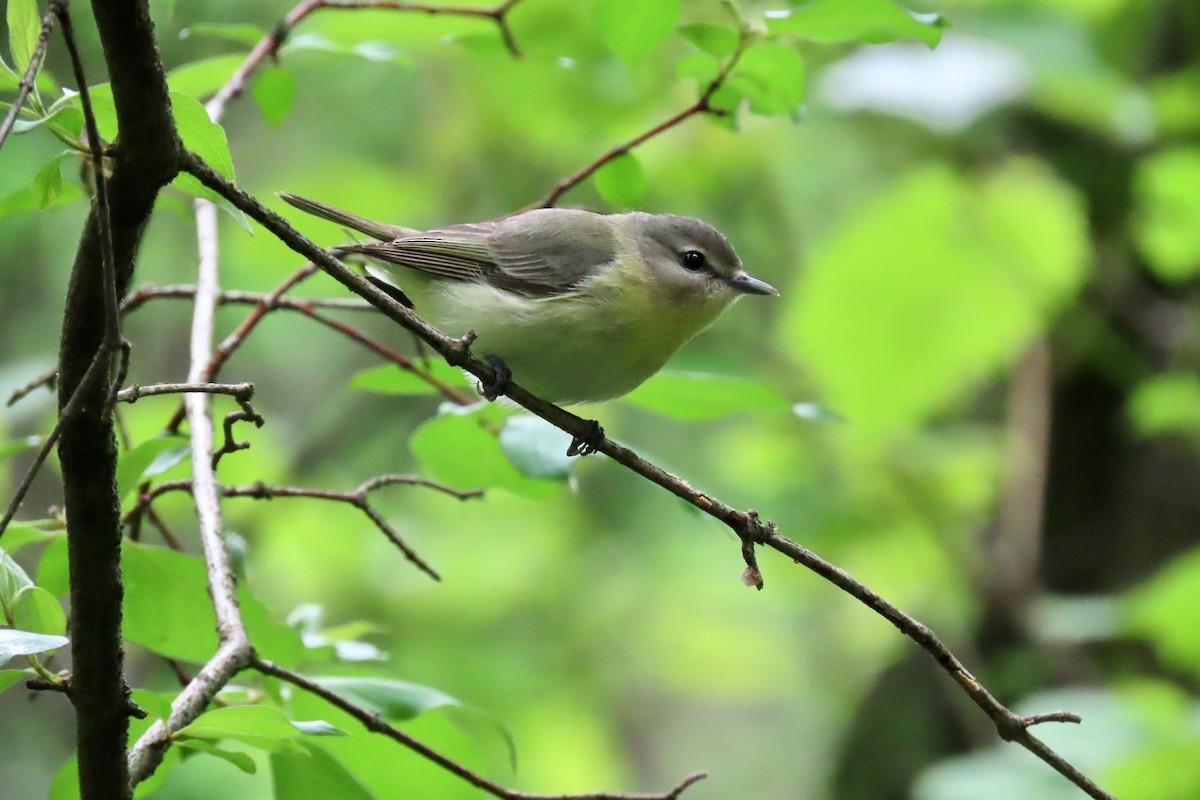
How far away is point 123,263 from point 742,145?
570 cm

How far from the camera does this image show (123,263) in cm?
165

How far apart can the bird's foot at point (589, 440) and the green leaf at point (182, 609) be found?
2.38 feet

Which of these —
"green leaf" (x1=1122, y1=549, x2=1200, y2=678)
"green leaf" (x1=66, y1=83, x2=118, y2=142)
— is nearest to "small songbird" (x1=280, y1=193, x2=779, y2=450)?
"green leaf" (x1=66, y1=83, x2=118, y2=142)

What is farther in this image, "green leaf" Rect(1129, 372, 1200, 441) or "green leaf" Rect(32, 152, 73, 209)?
"green leaf" Rect(1129, 372, 1200, 441)

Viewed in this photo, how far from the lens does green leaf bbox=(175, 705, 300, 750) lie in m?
1.63

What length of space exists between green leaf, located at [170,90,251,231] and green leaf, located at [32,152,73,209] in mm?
180

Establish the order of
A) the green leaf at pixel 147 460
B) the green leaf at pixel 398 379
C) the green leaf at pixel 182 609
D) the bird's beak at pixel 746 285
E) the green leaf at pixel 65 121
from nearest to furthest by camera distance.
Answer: the green leaf at pixel 65 121, the green leaf at pixel 147 460, the green leaf at pixel 182 609, the green leaf at pixel 398 379, the bird's beak at pixel 746 285

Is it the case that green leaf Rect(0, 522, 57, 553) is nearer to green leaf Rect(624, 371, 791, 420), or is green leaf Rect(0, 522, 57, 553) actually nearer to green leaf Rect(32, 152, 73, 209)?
green leaf Rect(32, 152, 73, 209)

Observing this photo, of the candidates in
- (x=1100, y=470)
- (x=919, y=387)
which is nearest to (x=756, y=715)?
(x=1100, y=470)

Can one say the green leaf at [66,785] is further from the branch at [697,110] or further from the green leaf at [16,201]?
the branch at [697,110]

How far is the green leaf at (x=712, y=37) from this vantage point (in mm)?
2740

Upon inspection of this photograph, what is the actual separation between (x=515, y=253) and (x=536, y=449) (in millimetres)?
1486

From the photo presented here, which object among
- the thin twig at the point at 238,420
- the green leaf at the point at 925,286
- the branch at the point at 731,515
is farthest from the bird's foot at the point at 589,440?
the green leaf at the point at 925,286

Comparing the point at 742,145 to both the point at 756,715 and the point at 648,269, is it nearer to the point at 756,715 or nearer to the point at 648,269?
the point at 648,269
